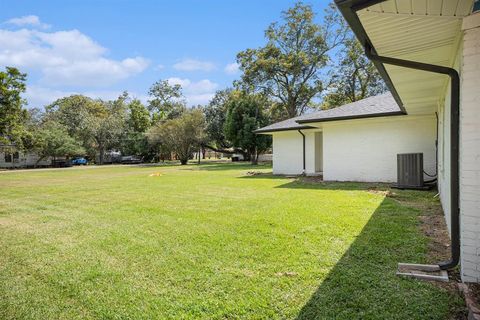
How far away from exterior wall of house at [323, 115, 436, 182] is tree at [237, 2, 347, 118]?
56.6ft

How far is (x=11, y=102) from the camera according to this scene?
2519 centimetres

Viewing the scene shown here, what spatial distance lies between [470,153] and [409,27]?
131cm

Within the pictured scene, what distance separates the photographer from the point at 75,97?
146 feet

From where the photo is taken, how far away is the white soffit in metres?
2.39

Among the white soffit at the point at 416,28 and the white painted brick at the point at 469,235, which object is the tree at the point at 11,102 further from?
the white painted brick at the point at 469,235

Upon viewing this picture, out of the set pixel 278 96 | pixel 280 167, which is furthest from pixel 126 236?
pixel 278 96

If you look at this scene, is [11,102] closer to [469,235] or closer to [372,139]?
[372,139]

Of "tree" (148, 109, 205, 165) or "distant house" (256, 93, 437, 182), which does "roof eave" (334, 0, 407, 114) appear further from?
"tree" (148, 109, 205, 165)

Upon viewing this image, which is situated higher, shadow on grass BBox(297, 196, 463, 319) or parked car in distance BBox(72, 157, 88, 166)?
parked car in distance BBox(72, 157, 88, 166)

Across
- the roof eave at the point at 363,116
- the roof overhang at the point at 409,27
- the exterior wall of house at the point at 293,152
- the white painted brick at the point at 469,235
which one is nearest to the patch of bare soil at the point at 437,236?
the white painted brick at the point at 469,235

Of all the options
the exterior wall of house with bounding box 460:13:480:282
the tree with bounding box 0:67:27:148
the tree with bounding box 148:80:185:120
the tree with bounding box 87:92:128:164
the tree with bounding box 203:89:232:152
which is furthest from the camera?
the tree with bounding box 148:80:185:120

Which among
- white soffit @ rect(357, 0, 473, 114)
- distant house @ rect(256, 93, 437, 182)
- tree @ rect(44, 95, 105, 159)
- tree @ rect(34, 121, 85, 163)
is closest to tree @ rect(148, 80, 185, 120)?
tree @ rect(44, 95, 105, 159)

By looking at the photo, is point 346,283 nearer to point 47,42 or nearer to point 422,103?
point 422,103

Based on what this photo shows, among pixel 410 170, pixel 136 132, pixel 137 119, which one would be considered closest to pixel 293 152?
pixel 410 170
